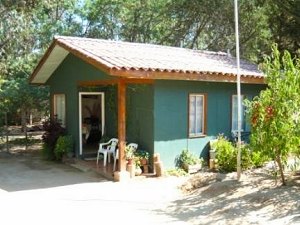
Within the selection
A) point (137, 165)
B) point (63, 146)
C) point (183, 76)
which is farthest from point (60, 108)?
point (183, 76)

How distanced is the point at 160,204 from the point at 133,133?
4.08 meters

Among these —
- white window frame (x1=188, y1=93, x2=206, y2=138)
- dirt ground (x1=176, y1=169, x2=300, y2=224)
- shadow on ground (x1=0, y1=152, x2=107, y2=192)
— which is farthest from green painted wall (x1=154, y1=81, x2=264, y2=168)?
shadow on ground (x1=0, y1=152, x2=107, y2=192)

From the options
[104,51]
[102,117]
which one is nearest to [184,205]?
[104,51]

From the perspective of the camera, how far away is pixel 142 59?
11.2 m

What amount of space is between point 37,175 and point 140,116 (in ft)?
10.8

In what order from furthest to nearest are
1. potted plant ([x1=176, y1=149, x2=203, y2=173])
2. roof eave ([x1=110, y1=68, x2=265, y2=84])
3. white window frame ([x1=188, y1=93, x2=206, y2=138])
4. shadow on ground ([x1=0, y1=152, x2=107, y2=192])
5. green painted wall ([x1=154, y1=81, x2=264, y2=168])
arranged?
white window frame ([x1=188, y1=93, x2=206, y2=138]) < potted plant ([x1=176, y1=149, x2=203, y2=173]) < green painted wall ([x1=154, y1=81, x2=264, y2=168]) < shadow on ground ([x1=0, y1=152, x2=107, y2=192]) < roof eave ([x1=110, y1=68, x2=265, y2=84])

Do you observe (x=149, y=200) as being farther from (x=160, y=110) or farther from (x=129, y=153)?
(x=160, y=110)

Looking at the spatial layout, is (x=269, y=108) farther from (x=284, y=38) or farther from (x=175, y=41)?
(x=175, y=41)

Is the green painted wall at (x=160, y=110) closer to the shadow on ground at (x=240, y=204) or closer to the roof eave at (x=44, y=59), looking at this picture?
the roof eave at (x=44, y=59)

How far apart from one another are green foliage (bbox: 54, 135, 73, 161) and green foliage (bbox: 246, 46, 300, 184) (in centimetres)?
685

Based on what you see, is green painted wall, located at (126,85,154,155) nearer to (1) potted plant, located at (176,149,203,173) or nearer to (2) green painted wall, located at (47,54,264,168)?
(2) green painted wall, located at (47,54,264,168)

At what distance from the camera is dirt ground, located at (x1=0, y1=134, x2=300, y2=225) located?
23.1 ft

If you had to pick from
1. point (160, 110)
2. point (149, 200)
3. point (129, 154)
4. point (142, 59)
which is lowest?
point (149, 200)

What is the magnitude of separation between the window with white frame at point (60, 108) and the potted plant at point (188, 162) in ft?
16.0
